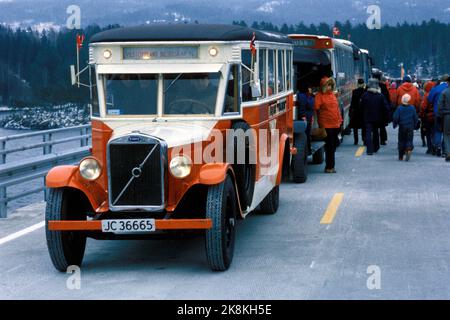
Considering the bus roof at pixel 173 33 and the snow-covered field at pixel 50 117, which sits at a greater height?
the bus roof at pixel 173 33

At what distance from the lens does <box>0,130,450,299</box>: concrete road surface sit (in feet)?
28.7

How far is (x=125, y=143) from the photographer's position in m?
9.53

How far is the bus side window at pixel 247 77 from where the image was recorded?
35.7 feet

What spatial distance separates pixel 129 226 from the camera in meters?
9.45

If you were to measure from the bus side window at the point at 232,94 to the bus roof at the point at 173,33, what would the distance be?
356mm

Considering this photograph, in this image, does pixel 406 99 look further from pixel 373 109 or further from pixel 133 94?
pixel 133 94

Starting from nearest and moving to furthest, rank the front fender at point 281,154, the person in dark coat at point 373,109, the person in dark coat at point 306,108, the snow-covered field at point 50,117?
the front fender at point 281,154 → the snow-covered field at point 50,117 → the person in dark coat at point 306,108 → the person in dark coat at point 373,109

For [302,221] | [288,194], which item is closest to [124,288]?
[302,221]

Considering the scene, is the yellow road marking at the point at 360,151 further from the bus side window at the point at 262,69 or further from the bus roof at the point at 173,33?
the bus roof at the point at 173,33

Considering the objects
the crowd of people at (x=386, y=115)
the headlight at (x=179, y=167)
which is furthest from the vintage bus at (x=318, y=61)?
the headlight at (x=179, y=167)

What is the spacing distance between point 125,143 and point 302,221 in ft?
12.9

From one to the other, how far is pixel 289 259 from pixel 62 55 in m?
104

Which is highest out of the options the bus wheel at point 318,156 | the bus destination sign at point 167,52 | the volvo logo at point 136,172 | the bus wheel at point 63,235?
the bus destination sign at point 167,52
